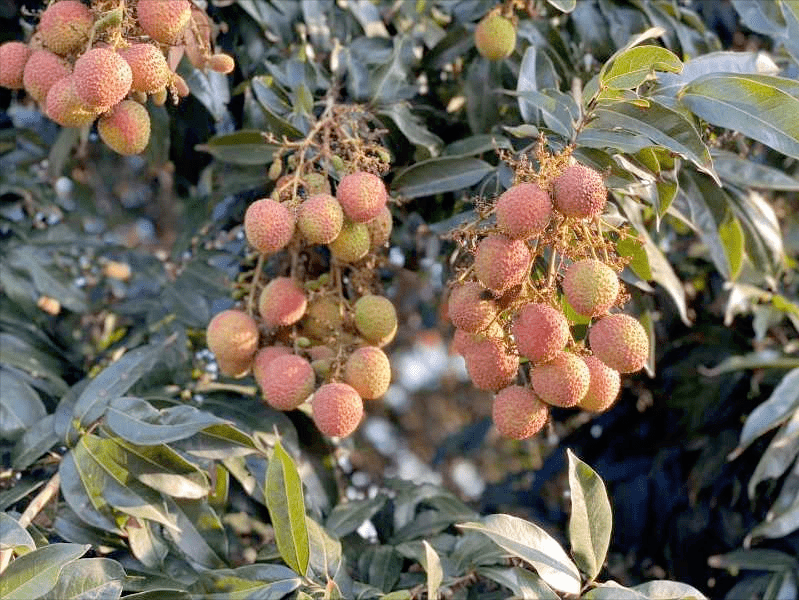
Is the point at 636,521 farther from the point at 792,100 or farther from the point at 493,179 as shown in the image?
the point at 792,100

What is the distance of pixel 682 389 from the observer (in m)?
1.93

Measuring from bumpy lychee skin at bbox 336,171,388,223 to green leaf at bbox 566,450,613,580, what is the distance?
0.33 m

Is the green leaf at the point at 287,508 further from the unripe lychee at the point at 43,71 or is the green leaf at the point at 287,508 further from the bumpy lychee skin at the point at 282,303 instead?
the unripe lychee at the point at 43,71

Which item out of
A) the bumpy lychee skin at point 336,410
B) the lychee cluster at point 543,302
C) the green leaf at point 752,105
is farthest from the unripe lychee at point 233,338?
the green leaf at point 752,105

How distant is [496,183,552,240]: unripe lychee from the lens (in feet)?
3.10

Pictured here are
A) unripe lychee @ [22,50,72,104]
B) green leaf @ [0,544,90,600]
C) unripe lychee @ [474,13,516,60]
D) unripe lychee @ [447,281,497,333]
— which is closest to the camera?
green leaf @ [0,544,90,600]

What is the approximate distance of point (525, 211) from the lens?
0.94 m

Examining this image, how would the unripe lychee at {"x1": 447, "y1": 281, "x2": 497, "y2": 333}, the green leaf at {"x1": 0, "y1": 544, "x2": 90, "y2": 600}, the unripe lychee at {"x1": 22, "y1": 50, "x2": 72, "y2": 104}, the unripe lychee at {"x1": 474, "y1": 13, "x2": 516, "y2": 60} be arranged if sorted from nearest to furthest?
A: the green leaf at {"x1": 0, "y1": 544, "x2": 90, "y2": 600} < the unripe lychee at {"x1": 447, "y1": 281, "x2": 497, "y2": 333} < the unripe lychee at {"x1": 22, "y1": 50, "x2": 72, "y2": 104} < the unripe lychee at {"x1": 474, "y1": 13, "x2": 516, "y2": 60}

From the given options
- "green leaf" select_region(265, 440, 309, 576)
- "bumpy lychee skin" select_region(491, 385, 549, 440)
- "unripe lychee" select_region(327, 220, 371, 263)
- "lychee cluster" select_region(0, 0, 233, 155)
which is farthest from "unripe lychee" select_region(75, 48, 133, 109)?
"bumpy lychee skin" select_region(491, 385, 549, 440)

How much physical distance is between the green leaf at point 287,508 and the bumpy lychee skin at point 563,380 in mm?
245

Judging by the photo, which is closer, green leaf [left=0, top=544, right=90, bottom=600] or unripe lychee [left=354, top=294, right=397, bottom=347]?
green leaf [left=0, top=544, right=90, bottom=600]

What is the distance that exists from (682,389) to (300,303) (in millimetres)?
962

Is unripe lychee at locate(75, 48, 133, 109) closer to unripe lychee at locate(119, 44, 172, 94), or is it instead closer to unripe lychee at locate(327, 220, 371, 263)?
unripe lychee at locate(119, 44, 172, 94)

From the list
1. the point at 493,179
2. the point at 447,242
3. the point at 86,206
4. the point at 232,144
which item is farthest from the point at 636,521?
the point at 86,206
